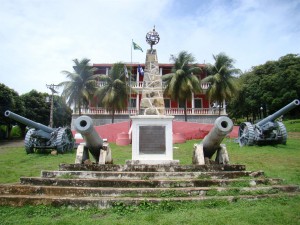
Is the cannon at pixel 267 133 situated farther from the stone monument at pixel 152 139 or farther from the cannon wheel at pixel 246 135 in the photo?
the stone monument at pixel 152 139

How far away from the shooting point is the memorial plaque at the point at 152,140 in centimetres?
855

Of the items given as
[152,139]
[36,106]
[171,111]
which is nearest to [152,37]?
[152,139]

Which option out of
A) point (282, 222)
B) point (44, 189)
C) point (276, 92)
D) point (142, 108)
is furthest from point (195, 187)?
point (276, 92)

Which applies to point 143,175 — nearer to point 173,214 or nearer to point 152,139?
point 173,214

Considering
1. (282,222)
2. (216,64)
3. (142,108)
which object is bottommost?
(282,222)

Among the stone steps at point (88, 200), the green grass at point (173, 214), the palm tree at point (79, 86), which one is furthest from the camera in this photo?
the palm tree at point (79, 86)

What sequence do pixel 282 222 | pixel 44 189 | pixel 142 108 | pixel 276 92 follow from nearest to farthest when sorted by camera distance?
pixel 282 222, pixel 44 189, pixel 142 108, pixel 276 92

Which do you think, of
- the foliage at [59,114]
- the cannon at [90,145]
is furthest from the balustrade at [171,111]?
the cannon at [90,145]

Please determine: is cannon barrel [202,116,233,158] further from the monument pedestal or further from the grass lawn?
the grass lawn

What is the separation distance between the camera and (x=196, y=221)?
14.6ft

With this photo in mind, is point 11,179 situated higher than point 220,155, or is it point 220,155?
point 220,155

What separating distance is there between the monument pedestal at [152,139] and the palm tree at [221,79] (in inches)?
833

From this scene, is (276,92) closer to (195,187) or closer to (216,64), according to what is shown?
(216,64)

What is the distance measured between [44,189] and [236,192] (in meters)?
3.89
